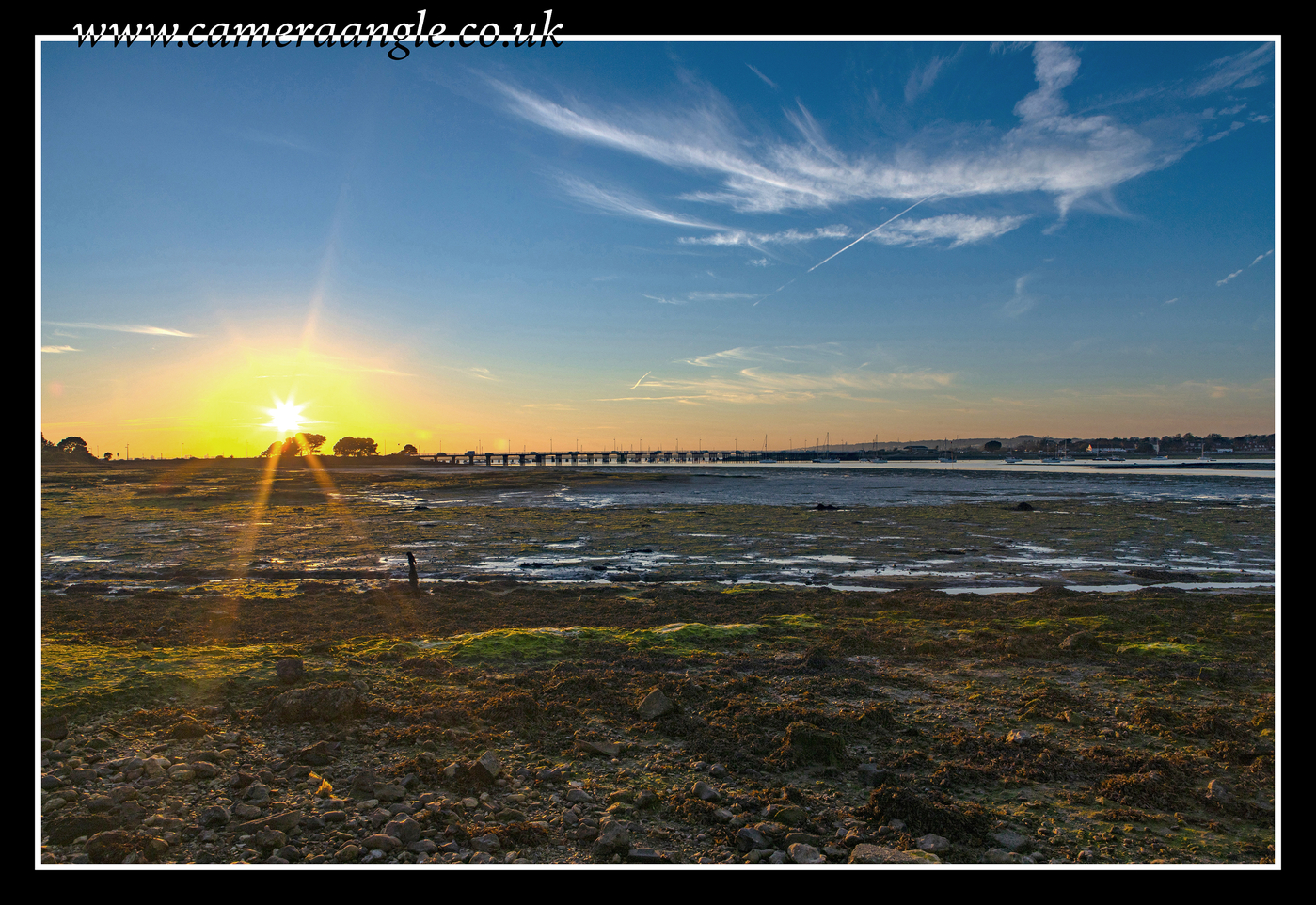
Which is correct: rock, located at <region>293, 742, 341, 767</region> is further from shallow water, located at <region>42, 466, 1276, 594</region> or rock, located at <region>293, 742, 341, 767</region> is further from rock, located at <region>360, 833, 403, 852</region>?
shallow water, located at <region>42, 466, 1276, 594</region>

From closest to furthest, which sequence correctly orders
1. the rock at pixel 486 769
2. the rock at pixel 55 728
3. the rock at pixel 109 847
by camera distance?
the rock at pixel 109 847 → the rock at pixel 486 769 → the rock at pixel 55 728

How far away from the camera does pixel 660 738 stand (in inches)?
260

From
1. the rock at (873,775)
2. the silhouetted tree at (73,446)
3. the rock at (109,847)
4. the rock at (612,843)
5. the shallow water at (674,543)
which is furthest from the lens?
the silhouetted tree at (73,446)

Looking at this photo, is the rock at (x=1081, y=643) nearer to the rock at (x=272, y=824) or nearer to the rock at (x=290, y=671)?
the rock at (x=272, y=824)

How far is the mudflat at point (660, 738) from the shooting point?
483cm

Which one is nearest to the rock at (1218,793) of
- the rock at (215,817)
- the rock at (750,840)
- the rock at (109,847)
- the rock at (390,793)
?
the rock at (750,840)

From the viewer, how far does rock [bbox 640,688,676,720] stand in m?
7.05

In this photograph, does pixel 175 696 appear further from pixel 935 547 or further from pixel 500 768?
pixel 935 547

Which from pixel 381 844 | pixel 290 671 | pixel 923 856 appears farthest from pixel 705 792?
pixel 290 671

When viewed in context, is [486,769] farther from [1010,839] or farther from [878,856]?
[1010,839]

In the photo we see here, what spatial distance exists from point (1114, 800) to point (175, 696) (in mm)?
9437

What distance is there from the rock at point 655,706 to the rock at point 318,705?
9.82 feet

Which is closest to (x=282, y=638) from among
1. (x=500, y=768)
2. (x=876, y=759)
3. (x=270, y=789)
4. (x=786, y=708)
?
(x=270, y=789)

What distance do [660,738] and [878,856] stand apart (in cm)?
250
